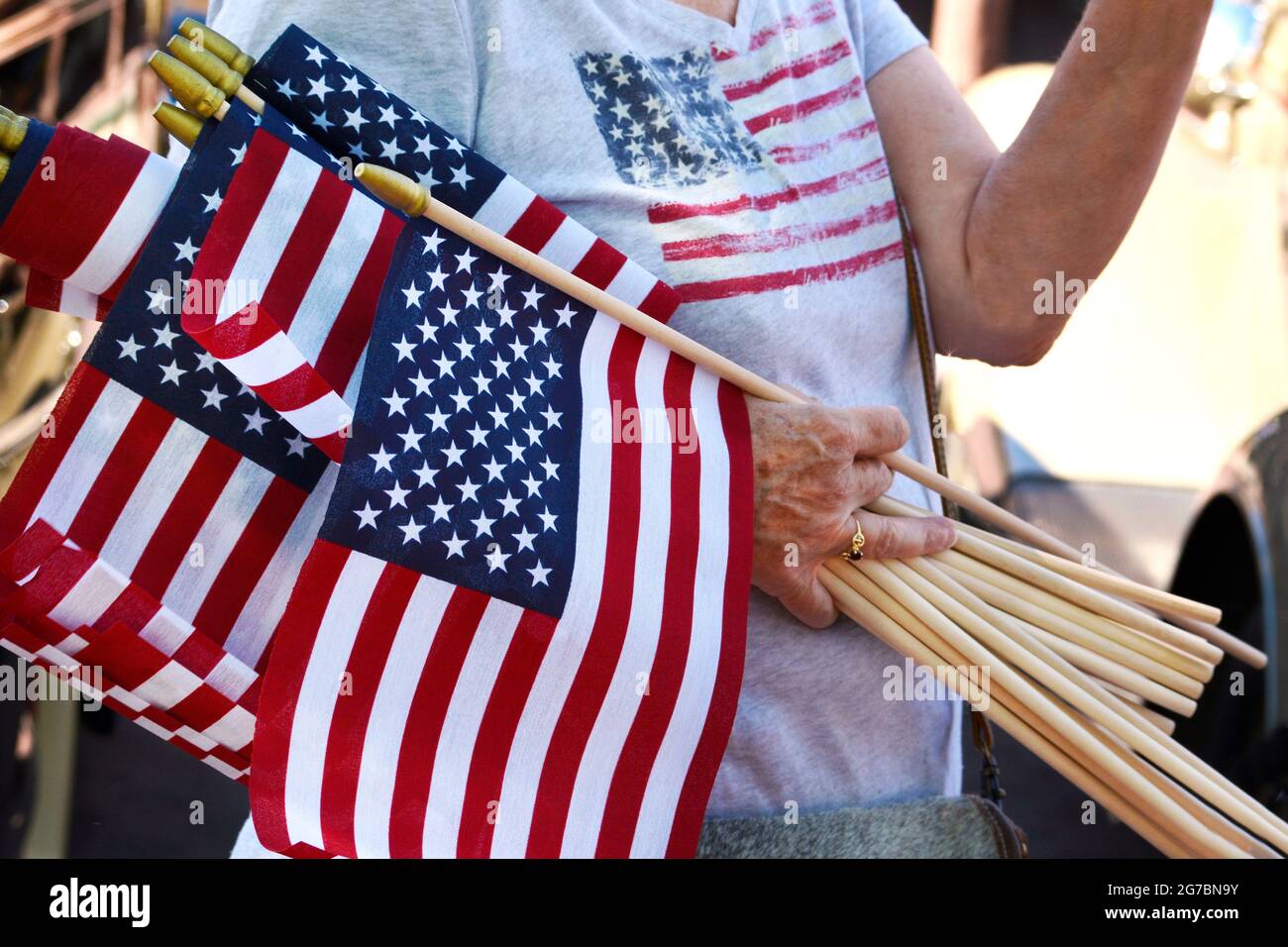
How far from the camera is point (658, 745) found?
1308 mm

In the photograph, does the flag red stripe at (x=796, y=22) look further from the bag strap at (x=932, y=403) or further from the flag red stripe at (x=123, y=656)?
the flag red stripe at (x=123, y=656)

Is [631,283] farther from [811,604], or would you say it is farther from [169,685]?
[169,685]

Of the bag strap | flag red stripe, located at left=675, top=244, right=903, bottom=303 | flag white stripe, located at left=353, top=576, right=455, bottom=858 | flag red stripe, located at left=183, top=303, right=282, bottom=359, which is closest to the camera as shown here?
flag red stripe, located at left=183, top=303, right=282, bottom=359

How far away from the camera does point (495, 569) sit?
1.23m

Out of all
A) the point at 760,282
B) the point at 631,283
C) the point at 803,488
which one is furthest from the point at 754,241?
the point at 803,488

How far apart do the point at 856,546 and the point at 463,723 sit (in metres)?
0.46

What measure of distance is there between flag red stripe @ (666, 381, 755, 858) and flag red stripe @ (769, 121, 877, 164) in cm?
40

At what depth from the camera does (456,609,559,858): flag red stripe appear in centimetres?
125

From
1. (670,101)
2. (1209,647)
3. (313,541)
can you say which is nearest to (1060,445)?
(1209,647)

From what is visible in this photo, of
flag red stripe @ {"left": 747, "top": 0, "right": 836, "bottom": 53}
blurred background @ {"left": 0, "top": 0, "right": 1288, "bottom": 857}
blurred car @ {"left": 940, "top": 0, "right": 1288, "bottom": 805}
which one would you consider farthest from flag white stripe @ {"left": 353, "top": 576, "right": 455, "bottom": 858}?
blurred car @ {"left": 940, "top": 0, "right": 1288, "bottom": 805}

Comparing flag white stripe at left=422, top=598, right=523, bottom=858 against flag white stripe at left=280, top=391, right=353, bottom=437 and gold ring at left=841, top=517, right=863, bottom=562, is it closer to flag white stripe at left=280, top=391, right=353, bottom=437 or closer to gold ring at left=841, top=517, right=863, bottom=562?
flag white stripe at left=280, top=391, right=353, bottom=437

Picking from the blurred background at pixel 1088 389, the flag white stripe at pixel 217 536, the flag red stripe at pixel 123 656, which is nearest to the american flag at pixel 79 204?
the flag white stripe at pixel 217 536

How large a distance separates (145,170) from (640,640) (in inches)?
24.9
